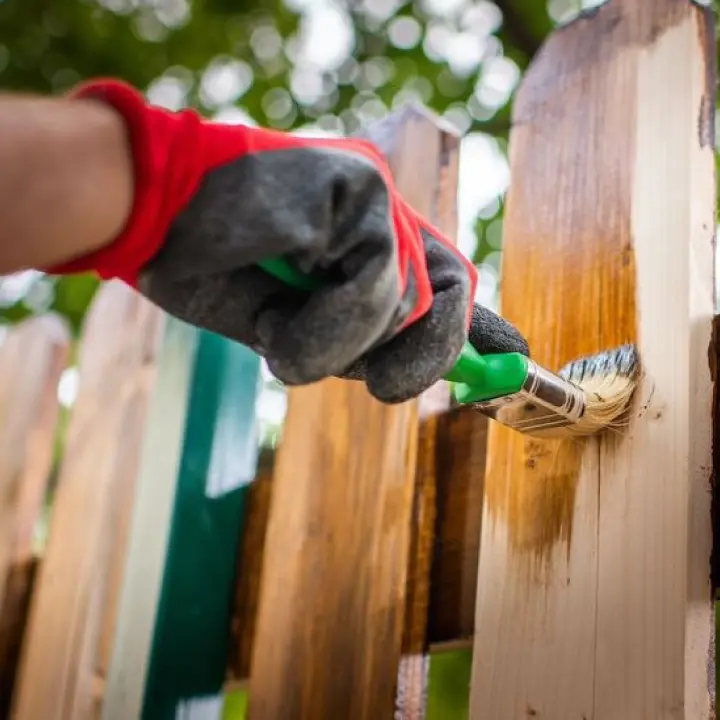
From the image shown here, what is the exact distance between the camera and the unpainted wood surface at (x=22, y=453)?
1.84 metres

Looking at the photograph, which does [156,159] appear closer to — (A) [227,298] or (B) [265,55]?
(A) [227,298]

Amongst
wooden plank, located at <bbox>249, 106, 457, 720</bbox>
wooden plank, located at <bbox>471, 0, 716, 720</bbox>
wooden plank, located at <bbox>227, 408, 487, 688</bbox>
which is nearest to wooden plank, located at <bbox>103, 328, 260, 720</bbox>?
wooden plank, located at <bbox>249, 106, 457, 720</bbox>

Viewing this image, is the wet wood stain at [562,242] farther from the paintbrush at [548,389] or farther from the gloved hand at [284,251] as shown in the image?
the gloved hand at [284,251]

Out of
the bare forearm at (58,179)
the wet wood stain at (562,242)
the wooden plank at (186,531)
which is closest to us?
the bare forearm at (58,179)

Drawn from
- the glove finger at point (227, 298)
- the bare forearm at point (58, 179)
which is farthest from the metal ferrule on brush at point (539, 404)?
the bare forearm at point (58, 179)

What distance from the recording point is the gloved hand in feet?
2.06

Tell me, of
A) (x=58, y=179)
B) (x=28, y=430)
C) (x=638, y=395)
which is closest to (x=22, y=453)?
(x=28, y=430)

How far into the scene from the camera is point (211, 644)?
143 centimetres

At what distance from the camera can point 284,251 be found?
0.65 m

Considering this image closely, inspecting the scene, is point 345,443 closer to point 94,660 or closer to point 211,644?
point 211,644

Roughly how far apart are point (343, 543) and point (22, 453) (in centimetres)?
101

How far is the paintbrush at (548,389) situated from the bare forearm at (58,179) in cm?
38

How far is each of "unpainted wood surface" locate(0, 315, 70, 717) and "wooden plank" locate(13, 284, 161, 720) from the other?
3.8 inches

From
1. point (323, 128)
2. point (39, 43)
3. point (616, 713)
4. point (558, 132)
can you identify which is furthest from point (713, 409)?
point (323, 128)
